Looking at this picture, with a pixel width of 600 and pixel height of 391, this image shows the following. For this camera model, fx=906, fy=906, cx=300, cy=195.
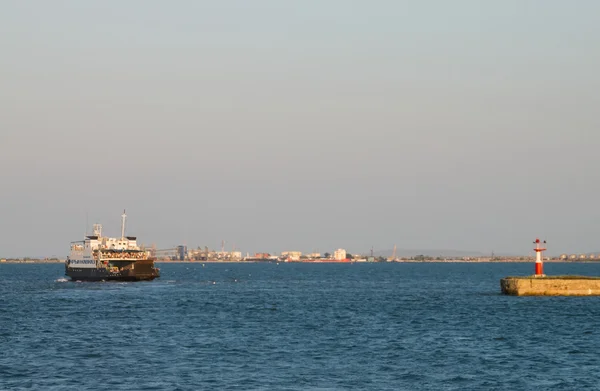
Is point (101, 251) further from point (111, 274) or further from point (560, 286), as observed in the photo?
point (560, 286)

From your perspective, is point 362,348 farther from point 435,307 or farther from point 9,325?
point 435,307

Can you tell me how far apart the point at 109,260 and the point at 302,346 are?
314 feet

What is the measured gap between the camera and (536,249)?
91.5 m

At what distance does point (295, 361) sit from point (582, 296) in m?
58.9

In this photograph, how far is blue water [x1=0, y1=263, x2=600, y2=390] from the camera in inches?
1602

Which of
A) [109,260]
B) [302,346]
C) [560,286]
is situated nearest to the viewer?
[302,346]

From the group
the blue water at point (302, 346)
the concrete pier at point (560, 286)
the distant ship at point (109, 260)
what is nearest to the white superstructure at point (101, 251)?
the distant ship at point (109, 260)

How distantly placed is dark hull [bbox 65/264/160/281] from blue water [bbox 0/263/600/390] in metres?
53.2

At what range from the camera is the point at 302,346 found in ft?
175

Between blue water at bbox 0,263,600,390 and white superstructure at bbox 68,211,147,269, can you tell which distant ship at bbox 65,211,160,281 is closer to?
white superstructure at bbox 68,211,147,269

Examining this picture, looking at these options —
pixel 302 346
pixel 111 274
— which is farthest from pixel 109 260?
pixel 302 346

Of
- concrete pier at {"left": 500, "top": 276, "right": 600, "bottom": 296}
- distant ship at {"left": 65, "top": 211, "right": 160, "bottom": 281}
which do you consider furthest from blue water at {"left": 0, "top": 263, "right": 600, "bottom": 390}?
distant ship at {"left": 65, "top": 211, "right": 160, "bottom": 281}

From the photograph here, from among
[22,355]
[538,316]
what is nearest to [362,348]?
[22,355]

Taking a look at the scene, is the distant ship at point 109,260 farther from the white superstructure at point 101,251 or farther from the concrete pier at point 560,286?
the concrete pier at point 560,286
